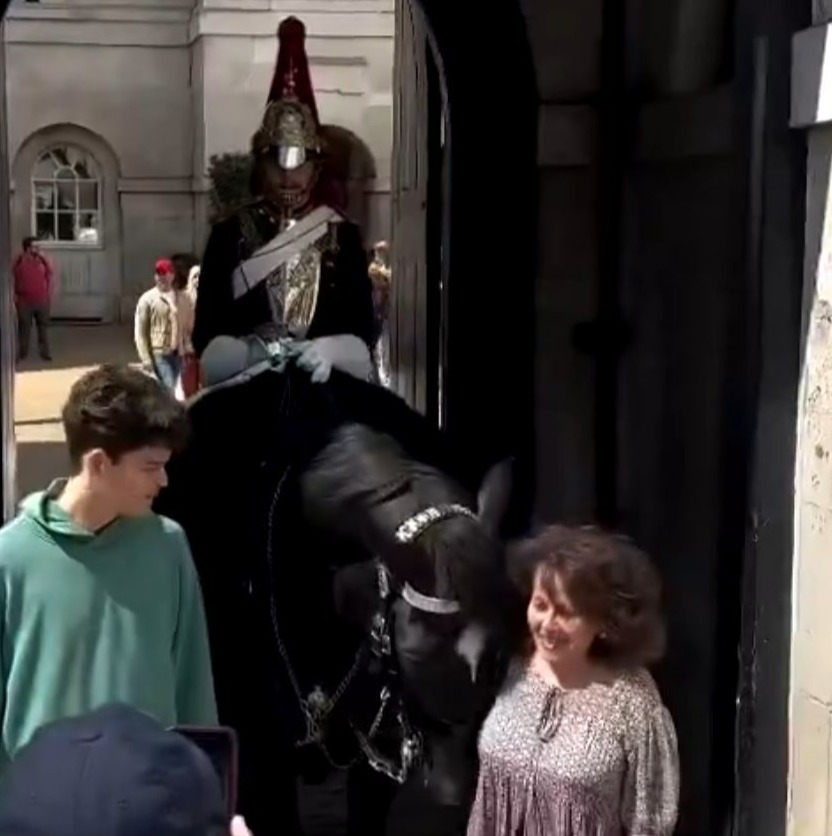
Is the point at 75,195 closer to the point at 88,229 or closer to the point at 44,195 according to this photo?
the point at 44,195

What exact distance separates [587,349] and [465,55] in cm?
93

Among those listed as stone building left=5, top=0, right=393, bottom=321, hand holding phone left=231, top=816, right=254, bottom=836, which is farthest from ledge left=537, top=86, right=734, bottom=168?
stone building left=5, top=0, right=393, bottom=321

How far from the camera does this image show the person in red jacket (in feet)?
67.6

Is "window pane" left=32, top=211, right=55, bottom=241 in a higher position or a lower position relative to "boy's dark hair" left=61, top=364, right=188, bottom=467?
lower

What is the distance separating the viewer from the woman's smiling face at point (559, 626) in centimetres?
322

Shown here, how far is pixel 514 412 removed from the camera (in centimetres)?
589

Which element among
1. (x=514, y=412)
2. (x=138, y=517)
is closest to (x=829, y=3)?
(x=138, y=517)

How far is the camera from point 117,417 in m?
3.30

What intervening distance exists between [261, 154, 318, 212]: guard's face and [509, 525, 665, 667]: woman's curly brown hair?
1942 millimetres

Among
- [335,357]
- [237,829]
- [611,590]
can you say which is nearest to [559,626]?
[611,590]

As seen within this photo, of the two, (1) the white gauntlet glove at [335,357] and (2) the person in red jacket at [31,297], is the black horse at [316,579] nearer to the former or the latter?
(1) the white gauntlet glove at [335,357]

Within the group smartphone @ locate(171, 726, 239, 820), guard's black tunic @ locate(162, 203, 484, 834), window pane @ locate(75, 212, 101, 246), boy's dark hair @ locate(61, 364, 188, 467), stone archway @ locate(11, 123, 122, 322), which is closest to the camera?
smartphone @ locate(171, 726, 239, 820)

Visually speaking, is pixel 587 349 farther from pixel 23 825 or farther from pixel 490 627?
pixel 23 825

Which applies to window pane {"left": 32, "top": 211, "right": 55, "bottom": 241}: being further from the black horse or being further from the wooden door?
the black horse
